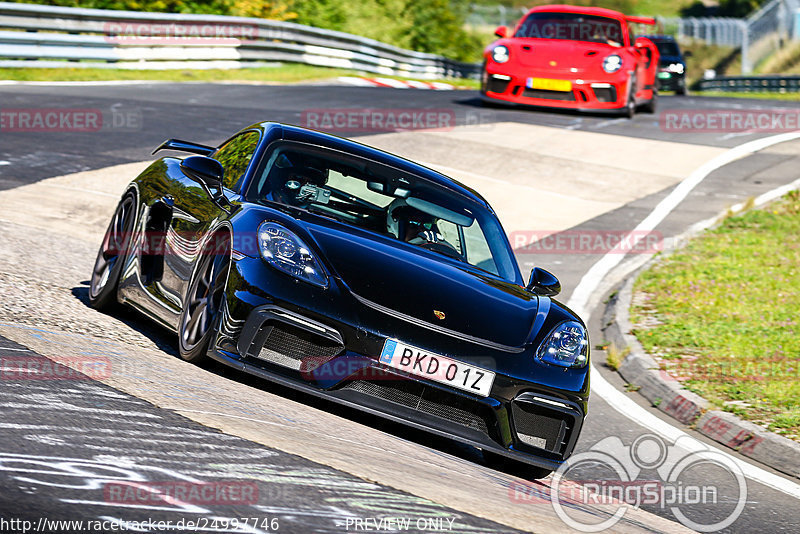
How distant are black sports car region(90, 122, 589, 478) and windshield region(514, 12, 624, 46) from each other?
12.8m

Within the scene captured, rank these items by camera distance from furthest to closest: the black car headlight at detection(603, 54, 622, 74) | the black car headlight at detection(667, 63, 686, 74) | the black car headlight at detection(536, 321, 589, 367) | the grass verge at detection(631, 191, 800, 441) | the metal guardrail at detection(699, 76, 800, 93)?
the metal guardrail at detection(699, 76, 800, 93)
the black car headlight at detection(667, 63, 686, 74)
the black car headlight at detection(603, 54, 622, 74)
the grass verge at detection(631, 191, 800, 441)
the black car headlight at detection(536, 321, 589, 367)

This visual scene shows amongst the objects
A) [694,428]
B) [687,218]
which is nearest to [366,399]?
[694,428]

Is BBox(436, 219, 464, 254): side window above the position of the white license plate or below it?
above

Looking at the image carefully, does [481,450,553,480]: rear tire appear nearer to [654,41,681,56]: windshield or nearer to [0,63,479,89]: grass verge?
[0,63,479,89]: grass verge

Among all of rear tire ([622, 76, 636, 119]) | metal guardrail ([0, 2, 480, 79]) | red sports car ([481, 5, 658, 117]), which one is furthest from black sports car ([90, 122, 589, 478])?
metal guardrail ([0, 2, 480, 79])

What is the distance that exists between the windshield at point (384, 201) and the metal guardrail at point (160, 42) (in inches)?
598

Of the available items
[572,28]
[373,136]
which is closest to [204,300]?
[373,136]

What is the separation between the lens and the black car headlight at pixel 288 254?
487 cm

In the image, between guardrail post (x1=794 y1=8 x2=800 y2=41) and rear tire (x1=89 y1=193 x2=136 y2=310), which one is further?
guardrail post (x1=794 y1=8 x2=800 y2=41)

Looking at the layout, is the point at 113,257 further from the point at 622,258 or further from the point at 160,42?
the point at 160,42

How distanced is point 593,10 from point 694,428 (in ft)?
43.4

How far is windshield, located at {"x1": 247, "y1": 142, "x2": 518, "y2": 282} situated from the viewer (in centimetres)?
575

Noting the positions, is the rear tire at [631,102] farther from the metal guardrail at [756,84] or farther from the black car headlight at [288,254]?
the metal guardrail at [756,84]

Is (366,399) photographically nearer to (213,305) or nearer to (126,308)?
(213,305)
